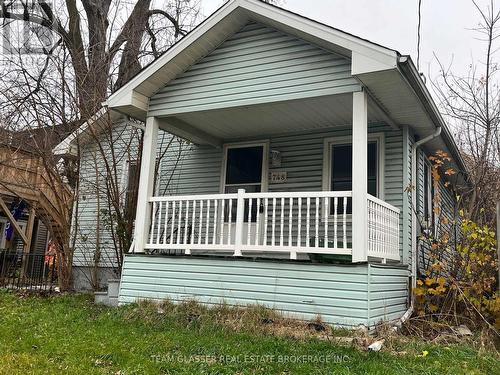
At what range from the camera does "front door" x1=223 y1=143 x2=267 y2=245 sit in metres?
9.14

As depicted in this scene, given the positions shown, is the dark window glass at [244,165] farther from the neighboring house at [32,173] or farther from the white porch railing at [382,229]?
the neighboring house at [32,173]

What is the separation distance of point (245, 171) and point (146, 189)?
239 centimetres

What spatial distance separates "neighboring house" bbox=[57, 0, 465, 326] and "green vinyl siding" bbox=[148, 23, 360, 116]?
0.7 inches

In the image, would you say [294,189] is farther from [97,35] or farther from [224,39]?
[97,35]

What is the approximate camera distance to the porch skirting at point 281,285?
5711mm

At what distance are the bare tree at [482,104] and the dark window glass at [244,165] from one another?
189 inches

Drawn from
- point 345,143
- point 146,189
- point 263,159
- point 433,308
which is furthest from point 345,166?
point 146,189

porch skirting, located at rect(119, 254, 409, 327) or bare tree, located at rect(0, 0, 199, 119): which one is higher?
bare tree, located at rect(0, 0, 199, 119)

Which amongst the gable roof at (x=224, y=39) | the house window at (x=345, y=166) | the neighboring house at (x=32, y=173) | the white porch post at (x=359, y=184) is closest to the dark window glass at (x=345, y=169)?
the house window at (x=345, y=166)

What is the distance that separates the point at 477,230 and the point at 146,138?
544 cm

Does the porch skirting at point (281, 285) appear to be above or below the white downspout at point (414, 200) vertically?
below

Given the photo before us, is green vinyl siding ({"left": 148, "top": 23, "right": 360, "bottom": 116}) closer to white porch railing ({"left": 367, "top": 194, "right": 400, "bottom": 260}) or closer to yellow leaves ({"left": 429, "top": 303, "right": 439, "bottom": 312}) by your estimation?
white porch railing ({"left": 367, "top": 194, "right": 400, "bottom": 260})

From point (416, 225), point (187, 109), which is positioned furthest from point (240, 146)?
point (416, 225)

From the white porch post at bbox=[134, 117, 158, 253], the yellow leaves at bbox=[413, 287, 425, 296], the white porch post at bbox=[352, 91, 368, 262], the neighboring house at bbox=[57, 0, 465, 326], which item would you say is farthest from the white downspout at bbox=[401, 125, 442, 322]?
the white porch post at bbox=[134, 117, 158, 253]
